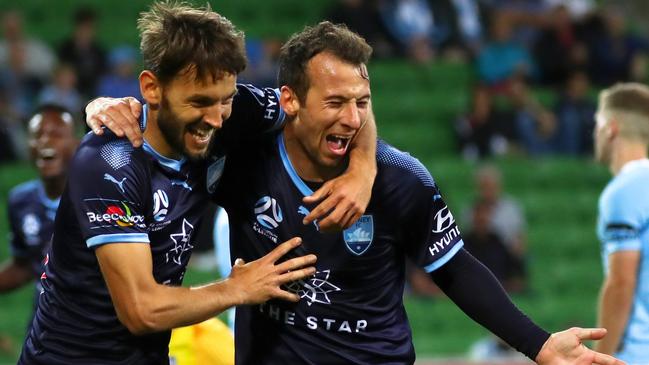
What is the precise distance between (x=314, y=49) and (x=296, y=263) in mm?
750

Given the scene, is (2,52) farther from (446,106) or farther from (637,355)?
(637,355)

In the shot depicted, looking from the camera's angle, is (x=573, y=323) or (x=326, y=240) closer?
(x=326, y=240)

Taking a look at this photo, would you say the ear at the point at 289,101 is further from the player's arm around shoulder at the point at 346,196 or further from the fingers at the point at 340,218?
the fingers at the point at 340,218

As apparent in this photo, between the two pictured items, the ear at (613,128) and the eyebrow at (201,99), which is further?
the ear at (613,128)

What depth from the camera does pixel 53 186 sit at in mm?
6152

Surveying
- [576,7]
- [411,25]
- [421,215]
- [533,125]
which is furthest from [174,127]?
[576,7]

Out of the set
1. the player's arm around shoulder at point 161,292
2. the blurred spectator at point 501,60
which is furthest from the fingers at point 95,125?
the blurred spectator at point 501,60

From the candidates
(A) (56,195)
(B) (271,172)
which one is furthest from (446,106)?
(B) (271,172)

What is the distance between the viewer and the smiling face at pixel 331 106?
403cm

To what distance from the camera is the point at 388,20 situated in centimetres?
1278

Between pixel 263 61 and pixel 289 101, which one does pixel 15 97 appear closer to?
pixel 263 61

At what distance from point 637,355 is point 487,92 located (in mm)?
7041

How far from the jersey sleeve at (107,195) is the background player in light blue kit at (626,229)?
231cm

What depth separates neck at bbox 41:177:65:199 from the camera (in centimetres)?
612
